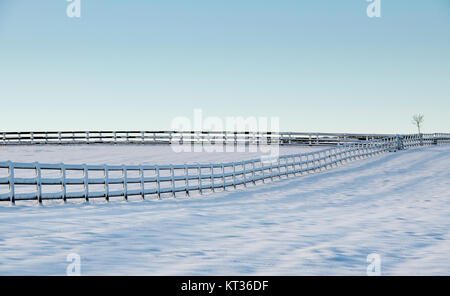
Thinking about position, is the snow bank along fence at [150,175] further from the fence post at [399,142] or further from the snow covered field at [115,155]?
the snow covered field at [115,155]

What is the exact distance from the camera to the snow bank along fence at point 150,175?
15.9 metres

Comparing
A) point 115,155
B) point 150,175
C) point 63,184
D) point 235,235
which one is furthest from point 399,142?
point 235,235

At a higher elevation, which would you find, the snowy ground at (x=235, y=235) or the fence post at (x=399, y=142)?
the fence post at (x=399, y=142)

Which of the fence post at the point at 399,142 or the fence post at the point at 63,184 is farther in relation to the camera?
the fence post at the point at 399,142

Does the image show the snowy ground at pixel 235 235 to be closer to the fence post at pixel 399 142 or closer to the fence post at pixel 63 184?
the fence post at pixel 63 184

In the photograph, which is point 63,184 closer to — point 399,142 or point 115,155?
point 115,155

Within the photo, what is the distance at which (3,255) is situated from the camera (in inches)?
344

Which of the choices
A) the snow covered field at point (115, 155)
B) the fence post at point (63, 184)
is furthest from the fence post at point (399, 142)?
the fence post at point (63, 184)

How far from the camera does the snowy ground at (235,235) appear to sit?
8.58 meters

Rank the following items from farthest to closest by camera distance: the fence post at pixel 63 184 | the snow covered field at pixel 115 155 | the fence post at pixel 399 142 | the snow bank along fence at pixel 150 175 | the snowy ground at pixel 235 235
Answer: the fence post at pixel 399 142 < the snow covered field at pixel 115 155 < the fence post at pixel 63 184 < the snow bank along fence at pixel 150 175 < the snowy ground at pixel 235 235

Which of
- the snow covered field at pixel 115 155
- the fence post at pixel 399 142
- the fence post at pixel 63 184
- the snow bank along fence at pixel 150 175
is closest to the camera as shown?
the snow bank along fence at pixel 150 175

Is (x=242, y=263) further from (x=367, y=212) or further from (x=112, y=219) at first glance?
(x=367, y=212)

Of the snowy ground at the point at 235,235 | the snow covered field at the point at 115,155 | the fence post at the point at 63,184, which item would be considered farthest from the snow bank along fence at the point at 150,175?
the snow covered field at the point at 115,155

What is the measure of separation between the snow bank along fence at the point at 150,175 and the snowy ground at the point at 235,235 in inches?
27.8
